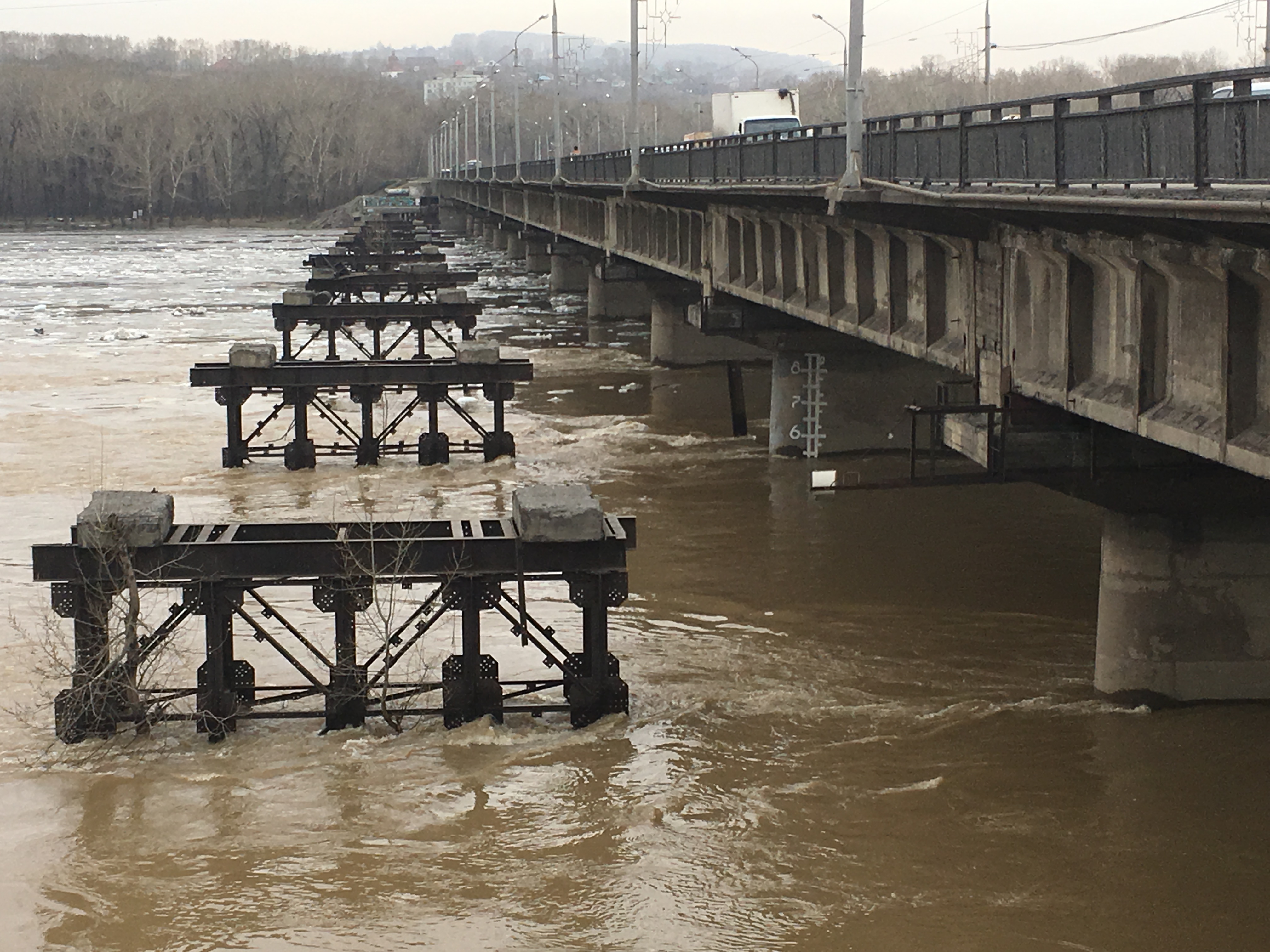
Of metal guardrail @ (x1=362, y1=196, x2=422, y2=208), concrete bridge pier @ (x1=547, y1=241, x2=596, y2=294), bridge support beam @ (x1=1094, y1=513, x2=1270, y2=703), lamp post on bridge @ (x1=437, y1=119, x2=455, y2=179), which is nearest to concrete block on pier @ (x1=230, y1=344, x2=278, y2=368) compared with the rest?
bridge support beam @ (x1=1094, y1=513, x2=1270, y2=703)

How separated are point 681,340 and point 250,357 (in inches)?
741

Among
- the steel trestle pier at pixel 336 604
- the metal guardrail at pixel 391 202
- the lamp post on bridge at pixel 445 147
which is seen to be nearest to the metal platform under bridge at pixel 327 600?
the steel trestle pier at pixel 336 604

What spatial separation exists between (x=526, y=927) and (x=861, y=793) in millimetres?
3554

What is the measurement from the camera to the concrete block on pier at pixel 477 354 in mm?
30547

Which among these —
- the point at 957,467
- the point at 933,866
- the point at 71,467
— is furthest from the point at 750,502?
the point at 933,866

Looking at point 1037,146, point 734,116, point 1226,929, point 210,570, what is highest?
point 734,116

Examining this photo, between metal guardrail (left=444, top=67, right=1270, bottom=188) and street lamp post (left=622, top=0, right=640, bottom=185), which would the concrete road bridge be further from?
street lamp post (left=622, top=0, right=640, bottom=185)

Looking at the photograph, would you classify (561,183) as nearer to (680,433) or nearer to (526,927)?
(680,433)

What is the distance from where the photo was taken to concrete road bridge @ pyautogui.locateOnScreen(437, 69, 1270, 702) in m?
11.9

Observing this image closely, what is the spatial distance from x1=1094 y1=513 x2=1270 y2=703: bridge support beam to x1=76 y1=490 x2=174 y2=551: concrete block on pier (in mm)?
8854

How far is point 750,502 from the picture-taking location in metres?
27.4

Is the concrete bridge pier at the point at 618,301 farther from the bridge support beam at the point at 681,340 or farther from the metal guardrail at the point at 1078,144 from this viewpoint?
the metal guardrail at the point at 1078,144

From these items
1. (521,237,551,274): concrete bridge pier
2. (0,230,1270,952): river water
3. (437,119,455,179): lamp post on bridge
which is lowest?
(0,230,1270,952): river water

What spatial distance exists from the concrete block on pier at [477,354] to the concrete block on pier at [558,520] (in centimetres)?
1538
